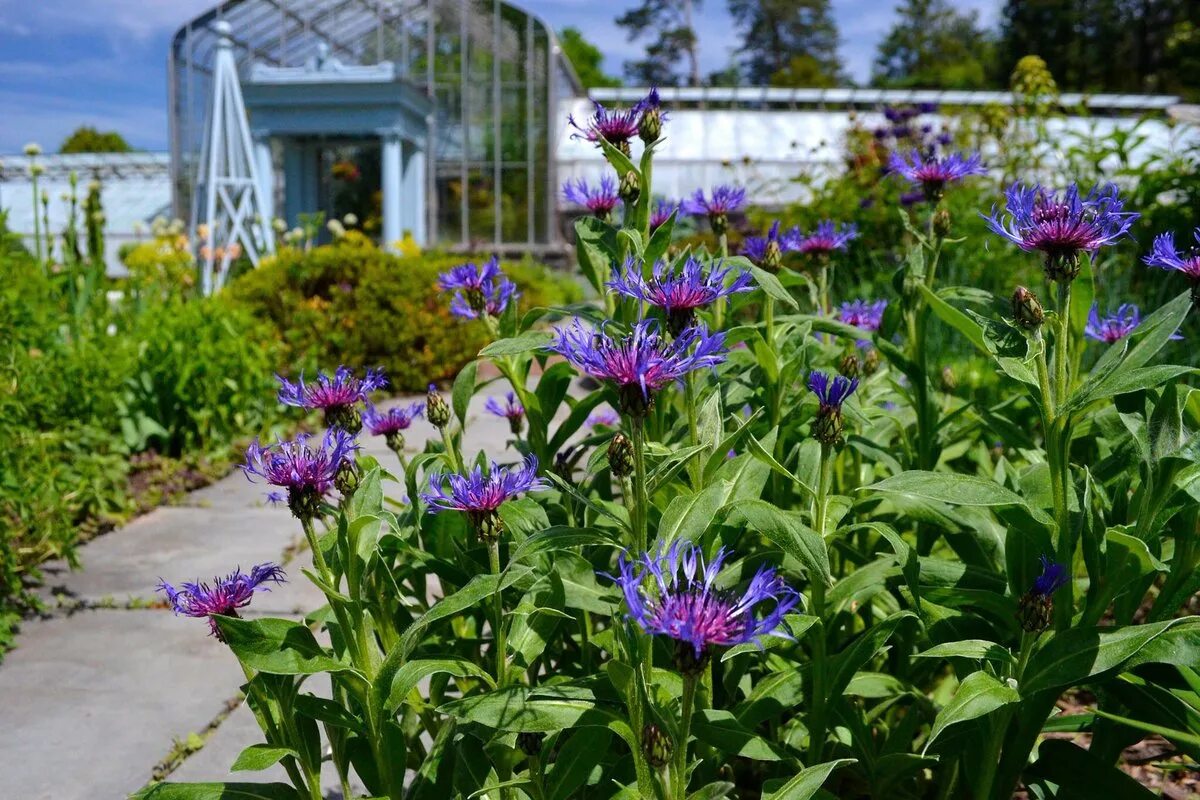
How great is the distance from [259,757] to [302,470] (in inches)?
14.3

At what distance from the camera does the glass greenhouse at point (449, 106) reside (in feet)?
42.0

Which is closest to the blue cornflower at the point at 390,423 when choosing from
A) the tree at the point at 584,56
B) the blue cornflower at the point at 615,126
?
the blue cornflower at the point at 615,126

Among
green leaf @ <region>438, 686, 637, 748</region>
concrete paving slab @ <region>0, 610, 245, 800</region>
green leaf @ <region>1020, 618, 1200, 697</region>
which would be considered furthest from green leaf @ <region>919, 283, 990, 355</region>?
concrete paving slab @ <region>0, 610, 245, 800</region>

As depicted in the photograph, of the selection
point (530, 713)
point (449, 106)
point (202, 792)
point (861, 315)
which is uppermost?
point (449, 106)

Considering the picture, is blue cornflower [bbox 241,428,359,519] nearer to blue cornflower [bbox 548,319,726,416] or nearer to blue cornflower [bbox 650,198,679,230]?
blue cornflower [bbox 548,319,726,416]

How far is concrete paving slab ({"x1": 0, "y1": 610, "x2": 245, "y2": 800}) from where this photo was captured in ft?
6.08

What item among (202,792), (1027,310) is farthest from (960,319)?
(202,792)

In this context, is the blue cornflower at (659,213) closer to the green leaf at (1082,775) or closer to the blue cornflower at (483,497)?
the blue cornflower at (483,497)

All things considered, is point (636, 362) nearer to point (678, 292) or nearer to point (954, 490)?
point (678, 292)

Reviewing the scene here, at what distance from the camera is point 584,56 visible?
41.3 metres

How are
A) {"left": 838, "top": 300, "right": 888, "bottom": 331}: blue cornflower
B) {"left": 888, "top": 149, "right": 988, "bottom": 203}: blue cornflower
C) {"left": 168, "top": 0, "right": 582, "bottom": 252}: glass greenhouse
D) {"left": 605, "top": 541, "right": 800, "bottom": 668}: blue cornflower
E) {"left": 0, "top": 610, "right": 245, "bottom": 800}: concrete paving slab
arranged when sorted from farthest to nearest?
{"left": 168, "top": 0, "right": 582, "bottom": 252}: glass greenhouse → {"left": 838, "top": 300, "right": 888, "bottom": 331}: blue cornflower → {"left": 0, "top": 610, "right": 245, "bottom": 800}: concrete paving slab → {"left": 888, "top": 149, "right": 988, "bottom": 203}: blue cornflower → {"left": 605, "top": 541, "right": 800, "bottom": 668}: blue cornflower

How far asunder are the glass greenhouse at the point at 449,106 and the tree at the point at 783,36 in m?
32.1

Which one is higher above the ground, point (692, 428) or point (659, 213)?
point (659, 213)

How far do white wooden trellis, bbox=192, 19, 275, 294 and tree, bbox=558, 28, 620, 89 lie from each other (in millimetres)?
30301
